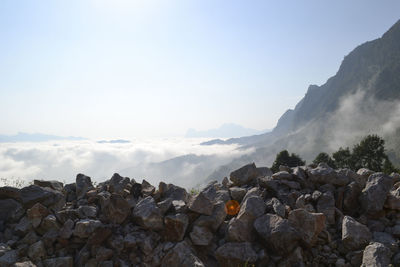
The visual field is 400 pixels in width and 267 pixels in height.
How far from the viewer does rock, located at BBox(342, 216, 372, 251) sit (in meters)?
7.57

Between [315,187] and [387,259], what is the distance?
3650mm

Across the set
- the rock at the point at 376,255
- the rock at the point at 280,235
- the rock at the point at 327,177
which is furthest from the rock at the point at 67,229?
the rock at the point at 327,177

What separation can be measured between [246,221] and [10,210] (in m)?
7.75

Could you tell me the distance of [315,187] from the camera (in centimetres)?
1030

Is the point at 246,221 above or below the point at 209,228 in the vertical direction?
above

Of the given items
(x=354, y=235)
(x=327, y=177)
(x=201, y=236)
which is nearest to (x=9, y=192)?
(x=201, y=236)

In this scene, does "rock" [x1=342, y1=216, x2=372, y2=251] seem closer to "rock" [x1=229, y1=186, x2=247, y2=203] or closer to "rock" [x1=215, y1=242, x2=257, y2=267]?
"rock" [x1=215, y1=242, x2=257, y2=267]

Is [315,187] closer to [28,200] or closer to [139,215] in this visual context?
[139,215]

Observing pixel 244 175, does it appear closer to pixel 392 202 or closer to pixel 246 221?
pixel 246 221

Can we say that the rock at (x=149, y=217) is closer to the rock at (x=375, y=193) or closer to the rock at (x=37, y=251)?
the rock at (x=37, y=251)

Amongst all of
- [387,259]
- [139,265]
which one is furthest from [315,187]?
[139,265]

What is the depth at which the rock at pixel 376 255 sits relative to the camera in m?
6.65

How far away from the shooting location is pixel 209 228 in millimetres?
8383

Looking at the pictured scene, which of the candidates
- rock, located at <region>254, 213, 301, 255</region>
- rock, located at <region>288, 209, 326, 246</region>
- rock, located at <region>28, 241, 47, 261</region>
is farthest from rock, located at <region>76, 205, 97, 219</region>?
rock, located at <region>288, 209, 326, 246</region>
